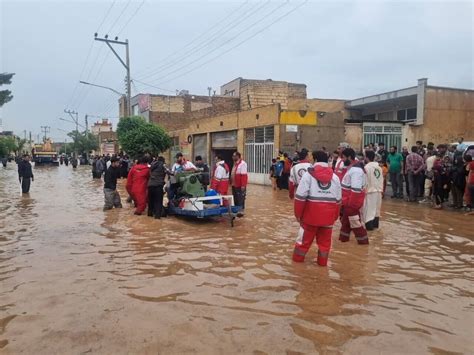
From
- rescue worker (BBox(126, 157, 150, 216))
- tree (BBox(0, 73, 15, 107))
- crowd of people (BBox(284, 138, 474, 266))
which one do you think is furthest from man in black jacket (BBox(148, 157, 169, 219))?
tree (BBox(0, 73, 15, 107))

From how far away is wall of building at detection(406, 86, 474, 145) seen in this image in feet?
74.4

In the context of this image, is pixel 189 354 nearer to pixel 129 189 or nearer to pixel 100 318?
pixel 100 318

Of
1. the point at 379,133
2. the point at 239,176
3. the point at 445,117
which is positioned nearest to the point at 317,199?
the point at 239,176

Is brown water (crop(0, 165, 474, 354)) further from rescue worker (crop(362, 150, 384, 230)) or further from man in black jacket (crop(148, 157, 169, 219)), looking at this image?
man in black jacket (crop(148, 157, 169, 219))

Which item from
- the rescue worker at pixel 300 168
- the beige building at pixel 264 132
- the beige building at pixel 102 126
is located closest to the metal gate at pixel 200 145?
the beige building at pixel 264 132

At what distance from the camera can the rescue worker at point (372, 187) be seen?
29.4ft

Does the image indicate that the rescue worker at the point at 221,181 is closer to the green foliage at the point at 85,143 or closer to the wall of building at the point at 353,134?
the wall of building at the point at 353,134

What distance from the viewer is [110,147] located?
198 ft

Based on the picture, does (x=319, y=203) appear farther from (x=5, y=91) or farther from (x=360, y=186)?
(x=5, y=91)

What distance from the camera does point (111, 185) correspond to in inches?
500

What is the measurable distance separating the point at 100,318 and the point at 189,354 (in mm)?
1161

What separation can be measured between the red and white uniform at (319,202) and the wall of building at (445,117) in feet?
57.4

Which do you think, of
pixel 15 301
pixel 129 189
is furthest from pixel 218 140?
pixel 15 301

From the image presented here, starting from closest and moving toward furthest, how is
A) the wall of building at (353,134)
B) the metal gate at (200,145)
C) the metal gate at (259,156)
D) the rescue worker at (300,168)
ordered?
1. the rescue worker at (300,168)
2. the wall of building at (353,134)
3. the metal gate at (259,156)
4. the metal gate at (200,145)
